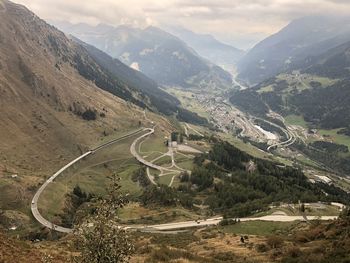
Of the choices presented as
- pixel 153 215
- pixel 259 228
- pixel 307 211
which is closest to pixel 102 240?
pixel 259 228

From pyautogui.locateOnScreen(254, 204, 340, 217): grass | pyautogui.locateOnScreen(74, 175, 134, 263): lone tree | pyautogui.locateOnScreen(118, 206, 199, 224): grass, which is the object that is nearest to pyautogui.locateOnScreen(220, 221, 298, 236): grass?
pyautogui.locateOnScreen(254, 204, 340, 217): grass

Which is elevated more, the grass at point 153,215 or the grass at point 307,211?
the grass at point 307,211

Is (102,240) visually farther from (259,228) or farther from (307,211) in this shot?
(307,211)

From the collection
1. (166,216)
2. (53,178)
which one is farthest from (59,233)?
(53,178)

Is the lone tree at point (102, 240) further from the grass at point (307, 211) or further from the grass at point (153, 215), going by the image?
the grass at point (153, 215)

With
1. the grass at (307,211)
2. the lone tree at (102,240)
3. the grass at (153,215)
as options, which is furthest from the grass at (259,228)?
the lone tree at (102,240)

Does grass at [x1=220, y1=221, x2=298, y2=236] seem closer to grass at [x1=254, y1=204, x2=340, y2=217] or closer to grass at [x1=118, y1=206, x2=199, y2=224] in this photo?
grass at [x1=254, y1=204, x2=340, y2=217]
